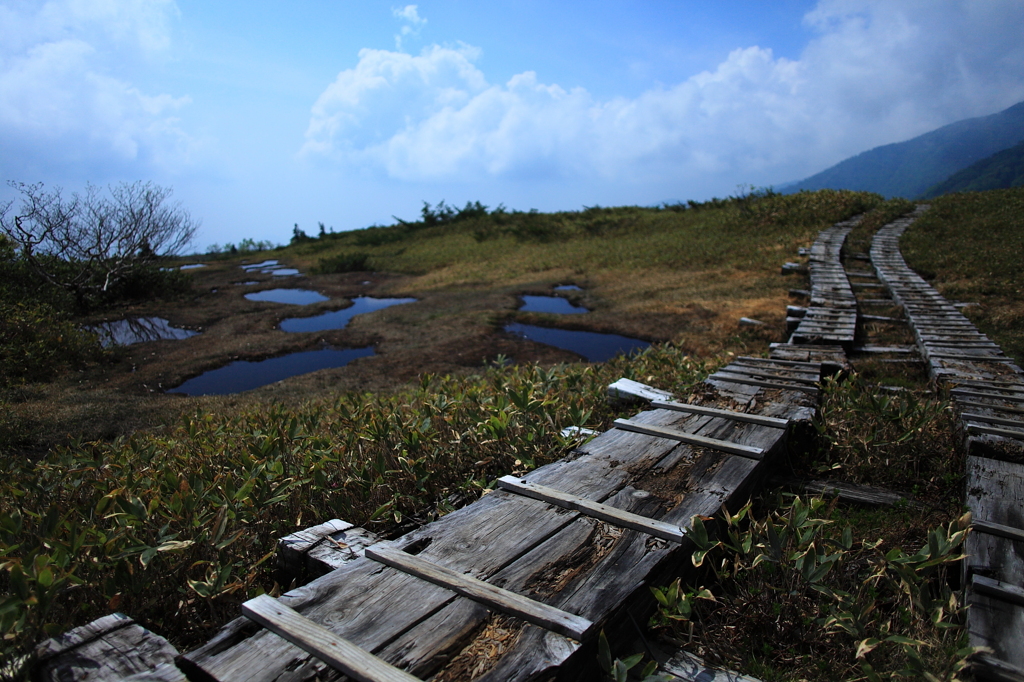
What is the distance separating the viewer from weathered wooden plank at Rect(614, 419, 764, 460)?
2.98 meters

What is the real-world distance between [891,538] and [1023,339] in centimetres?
524

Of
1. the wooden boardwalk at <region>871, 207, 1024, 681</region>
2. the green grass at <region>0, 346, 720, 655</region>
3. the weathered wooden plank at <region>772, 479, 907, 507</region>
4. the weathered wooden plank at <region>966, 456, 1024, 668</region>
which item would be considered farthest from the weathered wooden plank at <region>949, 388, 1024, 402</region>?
the green grass at <region>0, 346, 720, 655</region>

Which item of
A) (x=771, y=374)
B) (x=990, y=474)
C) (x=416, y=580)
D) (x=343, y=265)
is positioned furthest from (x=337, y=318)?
(x=990, y=474)

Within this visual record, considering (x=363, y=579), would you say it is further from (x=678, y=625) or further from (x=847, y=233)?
(x=847, y=233)

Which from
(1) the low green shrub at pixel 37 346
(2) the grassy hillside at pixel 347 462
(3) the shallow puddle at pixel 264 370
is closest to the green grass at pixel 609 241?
(2) the grassy hillside at pixel 347 462

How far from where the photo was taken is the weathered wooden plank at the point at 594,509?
224 centimetres

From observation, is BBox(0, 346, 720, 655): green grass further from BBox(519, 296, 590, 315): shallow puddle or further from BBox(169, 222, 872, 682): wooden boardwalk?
BBox(519, 296, 590, 315): shallow puddle

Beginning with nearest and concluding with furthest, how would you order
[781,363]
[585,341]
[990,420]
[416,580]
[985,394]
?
[416,580]
[990,420]
[985,394]
[781,363]
[585,341]

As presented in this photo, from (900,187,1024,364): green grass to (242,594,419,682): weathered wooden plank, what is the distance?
6551 millimetres

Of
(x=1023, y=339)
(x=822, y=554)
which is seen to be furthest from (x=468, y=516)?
(x=1023, y=339)

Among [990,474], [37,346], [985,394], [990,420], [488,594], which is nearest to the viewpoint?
[488,594]

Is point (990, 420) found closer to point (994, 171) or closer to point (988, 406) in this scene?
point (988, 406)

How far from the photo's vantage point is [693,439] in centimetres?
315

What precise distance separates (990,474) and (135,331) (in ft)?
41.8
